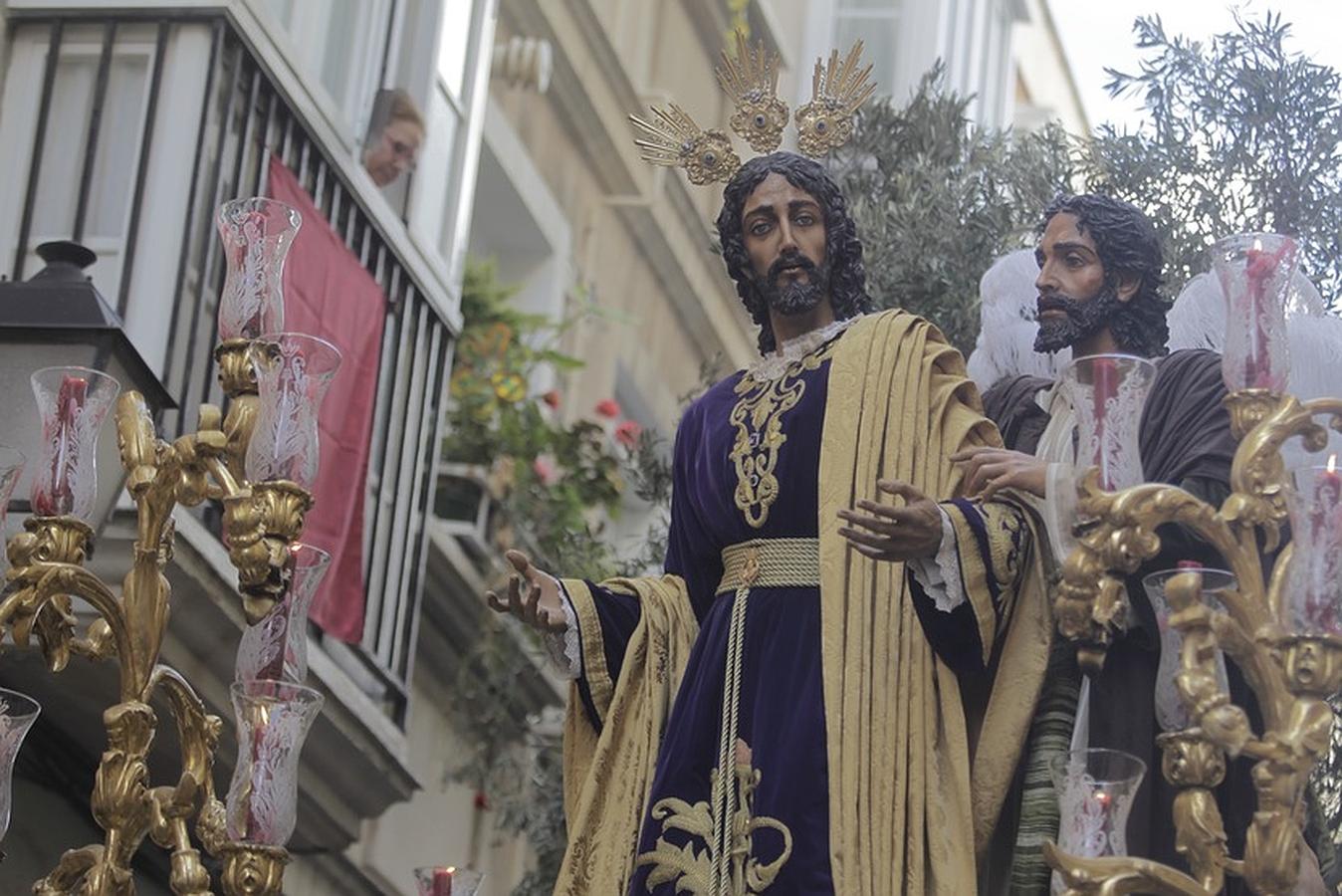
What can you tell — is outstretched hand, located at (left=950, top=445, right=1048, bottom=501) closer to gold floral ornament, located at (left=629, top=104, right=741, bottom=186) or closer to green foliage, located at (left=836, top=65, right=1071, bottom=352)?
gold floral ornament, located at (left=629, top=104, right=741, bottom=186)

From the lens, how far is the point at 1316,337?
7445 millimetres

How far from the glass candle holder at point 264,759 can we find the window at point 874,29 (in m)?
11.8

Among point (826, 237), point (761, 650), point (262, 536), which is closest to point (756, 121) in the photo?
point (826, 237)

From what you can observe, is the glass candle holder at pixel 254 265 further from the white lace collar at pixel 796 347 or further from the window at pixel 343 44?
the window at pixel 343 44

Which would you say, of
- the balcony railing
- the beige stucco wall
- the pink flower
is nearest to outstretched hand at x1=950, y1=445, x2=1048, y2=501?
the balcony railing

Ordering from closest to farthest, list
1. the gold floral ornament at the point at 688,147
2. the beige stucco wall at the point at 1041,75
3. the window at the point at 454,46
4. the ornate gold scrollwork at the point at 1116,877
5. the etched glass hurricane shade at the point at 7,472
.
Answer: the ornate gold scrollwork at the point at 1116,877
the etched glass hurricane shade at the point at 7,472
the gold floral ornament at the point at 688,147
the window at the point at 454,46
the beige stucco wall at the point at 1041,75

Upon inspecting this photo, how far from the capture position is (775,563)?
6844mm

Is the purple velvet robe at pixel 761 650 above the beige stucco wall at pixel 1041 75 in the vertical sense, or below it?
below

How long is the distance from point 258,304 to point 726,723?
4.00 ft

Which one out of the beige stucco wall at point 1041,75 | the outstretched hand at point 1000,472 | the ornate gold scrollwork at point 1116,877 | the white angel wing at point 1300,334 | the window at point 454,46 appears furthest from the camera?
the beige stucco wall at point 1041,75

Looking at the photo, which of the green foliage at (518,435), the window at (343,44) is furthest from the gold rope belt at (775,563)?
the green foliage at (518,435)

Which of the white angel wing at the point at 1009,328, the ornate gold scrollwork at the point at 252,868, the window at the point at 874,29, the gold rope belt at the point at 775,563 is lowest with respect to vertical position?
the ornate gold scrollwork at the point at 252,868

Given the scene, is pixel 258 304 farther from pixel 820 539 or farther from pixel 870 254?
pixel 870 254

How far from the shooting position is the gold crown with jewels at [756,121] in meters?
7.50
